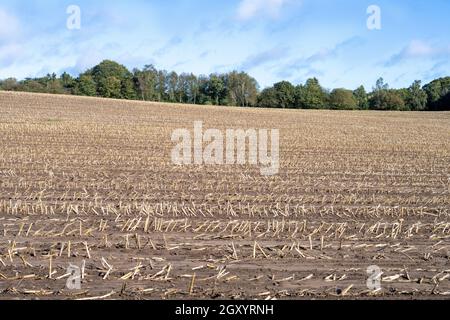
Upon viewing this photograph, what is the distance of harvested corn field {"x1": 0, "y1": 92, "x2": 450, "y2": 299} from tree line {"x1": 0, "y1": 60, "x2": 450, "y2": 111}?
202 ft

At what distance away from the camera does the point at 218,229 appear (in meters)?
8.59

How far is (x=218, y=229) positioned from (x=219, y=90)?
259 feet

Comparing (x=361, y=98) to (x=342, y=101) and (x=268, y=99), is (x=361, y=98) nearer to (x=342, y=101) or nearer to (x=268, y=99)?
(x=342, y=101)

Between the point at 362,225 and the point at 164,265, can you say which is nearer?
the point at 164,265

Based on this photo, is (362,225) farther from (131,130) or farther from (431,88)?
(431,88)

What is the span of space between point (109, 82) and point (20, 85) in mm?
13143

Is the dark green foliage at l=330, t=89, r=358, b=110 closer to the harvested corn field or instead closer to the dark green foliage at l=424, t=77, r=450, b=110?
the dark green foliage at l=424, t=77, r=450, b=110

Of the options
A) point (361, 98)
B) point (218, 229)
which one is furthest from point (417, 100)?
point (218, 229)

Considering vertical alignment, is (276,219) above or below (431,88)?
below

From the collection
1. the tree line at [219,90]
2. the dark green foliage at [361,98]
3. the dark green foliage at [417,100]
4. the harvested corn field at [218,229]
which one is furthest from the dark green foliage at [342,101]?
the harvested corn field at [218,229]

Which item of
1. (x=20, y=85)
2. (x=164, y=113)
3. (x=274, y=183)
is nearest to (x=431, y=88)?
(x=164, y=113)

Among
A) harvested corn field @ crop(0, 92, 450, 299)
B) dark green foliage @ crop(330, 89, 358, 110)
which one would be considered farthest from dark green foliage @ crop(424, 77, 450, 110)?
harvested corn field @ crop(0, 92, 450, 299)

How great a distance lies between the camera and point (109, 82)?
7762 centimetres

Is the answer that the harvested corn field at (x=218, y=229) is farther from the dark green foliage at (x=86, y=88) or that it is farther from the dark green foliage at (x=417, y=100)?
the dark green foliage at (x=417, y=100)
